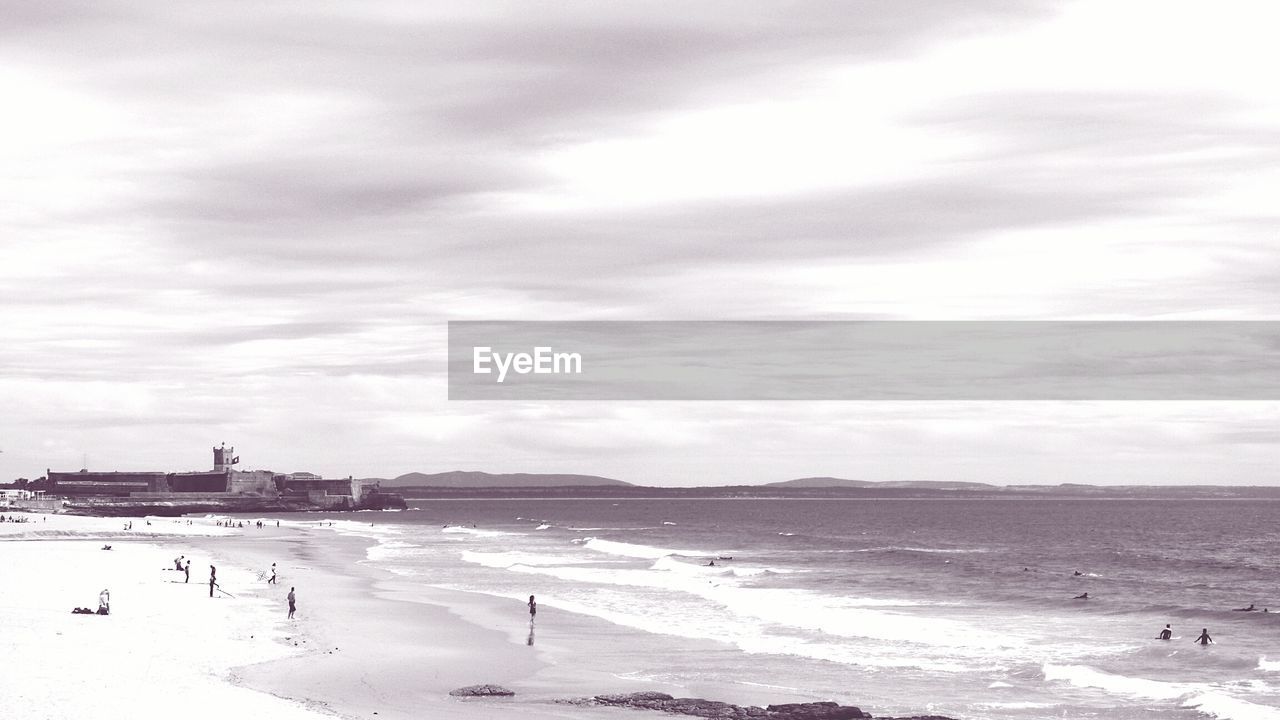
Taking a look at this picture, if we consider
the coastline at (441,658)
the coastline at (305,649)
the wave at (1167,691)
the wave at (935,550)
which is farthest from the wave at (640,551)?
the wave at (1167,691)

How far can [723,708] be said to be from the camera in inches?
1069

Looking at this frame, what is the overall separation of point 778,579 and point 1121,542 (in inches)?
2323

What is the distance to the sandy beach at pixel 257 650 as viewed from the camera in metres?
25.2

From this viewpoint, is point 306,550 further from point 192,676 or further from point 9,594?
point 192,676

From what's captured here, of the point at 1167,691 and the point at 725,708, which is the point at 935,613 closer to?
the point at 1167,691

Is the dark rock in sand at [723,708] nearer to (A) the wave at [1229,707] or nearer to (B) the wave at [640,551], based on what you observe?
(A) the wave at [1229,707]

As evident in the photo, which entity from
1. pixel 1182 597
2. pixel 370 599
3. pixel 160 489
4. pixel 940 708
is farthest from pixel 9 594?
pixel 160 489

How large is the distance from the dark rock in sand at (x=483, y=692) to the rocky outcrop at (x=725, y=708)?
1.67 meters

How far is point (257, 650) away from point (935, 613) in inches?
1012

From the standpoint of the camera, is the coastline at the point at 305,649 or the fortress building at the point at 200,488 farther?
the fortress building at the point at 200,488

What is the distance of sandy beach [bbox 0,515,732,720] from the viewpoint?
82.7 ft

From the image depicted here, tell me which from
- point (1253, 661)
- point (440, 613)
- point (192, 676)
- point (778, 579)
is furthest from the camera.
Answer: point (778, 579)

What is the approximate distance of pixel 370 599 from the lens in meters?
50.5

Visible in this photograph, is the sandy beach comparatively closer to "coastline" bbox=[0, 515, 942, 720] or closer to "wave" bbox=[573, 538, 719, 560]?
"coastline" bbox=[0, 515, 942, 720]
